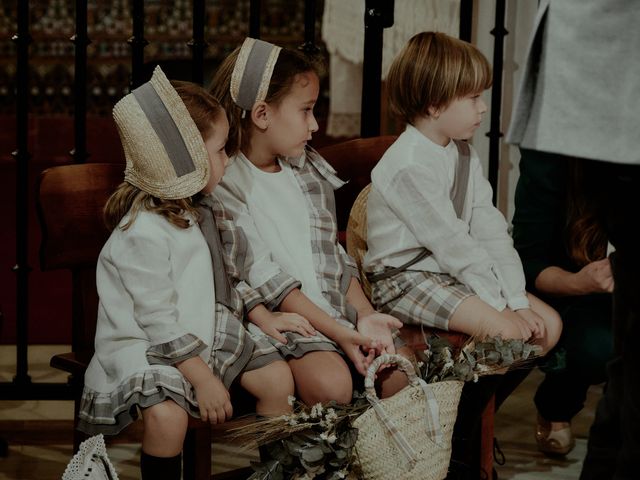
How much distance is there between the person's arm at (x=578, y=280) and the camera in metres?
2.88

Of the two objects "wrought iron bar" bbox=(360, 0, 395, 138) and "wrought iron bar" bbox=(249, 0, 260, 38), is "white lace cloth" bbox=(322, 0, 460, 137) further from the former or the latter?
"wrought iron bar" bbox=(249, 0, 260, 38)

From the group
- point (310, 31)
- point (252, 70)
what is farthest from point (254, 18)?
point (252, 70)

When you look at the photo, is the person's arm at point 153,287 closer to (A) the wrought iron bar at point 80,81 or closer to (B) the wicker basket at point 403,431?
(B) the wicker basket at point 403,431

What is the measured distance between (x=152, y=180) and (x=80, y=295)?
0.47 m

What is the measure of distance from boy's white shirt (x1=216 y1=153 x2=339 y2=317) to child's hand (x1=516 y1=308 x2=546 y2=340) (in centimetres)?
48

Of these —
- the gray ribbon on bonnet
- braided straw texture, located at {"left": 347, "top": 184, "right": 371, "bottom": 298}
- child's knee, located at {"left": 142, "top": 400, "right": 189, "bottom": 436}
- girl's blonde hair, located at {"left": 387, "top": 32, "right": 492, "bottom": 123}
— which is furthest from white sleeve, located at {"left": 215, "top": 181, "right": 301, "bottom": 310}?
girl's blonde hair, located at {"left": 387, "top": 32, "right": 492, "bottom": 123}

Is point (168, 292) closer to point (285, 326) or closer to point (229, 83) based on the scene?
point (285, 326)

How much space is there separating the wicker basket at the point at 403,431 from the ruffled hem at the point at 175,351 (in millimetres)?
385

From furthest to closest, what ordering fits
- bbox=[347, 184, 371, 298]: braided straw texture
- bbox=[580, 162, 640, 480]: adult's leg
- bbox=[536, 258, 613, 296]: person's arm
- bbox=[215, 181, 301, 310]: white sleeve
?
bbox=[347, 184, 371, 298]: braided straw texture
bbox=[536, 258, 613, 296]: person's arm
bbox=[215, 181, 301, 310]: white sleeve
bbox=[580, 162, 640, 480]: adult's leg

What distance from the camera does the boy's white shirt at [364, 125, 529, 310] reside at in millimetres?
2826

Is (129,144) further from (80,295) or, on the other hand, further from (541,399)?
(541,399)

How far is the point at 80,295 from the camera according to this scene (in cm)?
282

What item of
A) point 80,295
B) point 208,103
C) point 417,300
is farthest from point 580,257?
point 80,295

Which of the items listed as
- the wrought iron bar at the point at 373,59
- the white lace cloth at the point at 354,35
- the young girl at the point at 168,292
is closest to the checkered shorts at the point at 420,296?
the young girl at the point at 168,292
